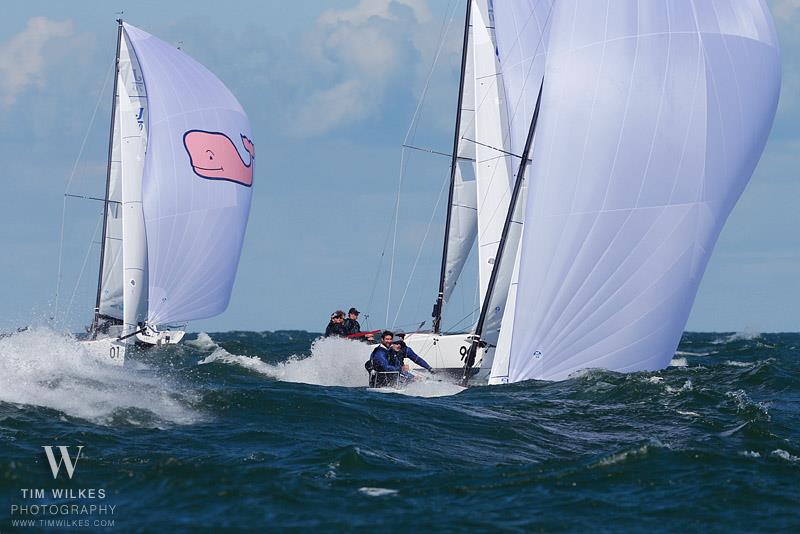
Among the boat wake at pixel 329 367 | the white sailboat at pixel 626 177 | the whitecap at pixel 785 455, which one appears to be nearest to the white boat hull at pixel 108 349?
the boat wake at pixel 329 367

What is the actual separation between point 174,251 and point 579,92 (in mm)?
17691

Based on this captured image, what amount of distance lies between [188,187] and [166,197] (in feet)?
2.29

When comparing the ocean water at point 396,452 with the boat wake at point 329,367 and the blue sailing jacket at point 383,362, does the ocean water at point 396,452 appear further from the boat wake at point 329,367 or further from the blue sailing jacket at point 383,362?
the boat wake at point 329,367

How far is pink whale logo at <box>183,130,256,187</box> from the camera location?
105 feet

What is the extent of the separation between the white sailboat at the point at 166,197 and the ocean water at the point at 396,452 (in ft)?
41.3

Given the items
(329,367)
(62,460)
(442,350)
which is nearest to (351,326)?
(329,367)

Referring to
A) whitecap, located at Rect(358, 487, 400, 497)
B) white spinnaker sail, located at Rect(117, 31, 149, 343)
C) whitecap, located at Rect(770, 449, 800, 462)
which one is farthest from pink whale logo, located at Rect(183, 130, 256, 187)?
whitecap, located at Rect(358, 487, 400, 497)

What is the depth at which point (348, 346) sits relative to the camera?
24641mm

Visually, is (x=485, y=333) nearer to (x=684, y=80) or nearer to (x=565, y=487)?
(x=684, y=80)

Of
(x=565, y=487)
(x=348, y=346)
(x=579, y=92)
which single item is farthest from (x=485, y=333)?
(x=565, y=487)

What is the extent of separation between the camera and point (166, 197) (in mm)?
31344

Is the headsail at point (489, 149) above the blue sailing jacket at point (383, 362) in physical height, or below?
above

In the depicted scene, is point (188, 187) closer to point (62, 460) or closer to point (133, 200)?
point (133, 200)

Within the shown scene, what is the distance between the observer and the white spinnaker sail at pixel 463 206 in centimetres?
2753
